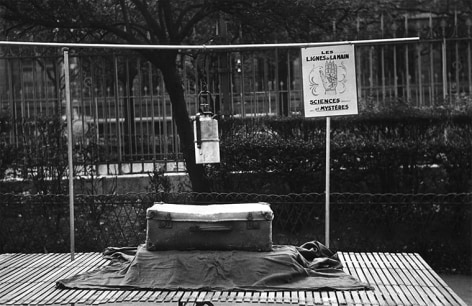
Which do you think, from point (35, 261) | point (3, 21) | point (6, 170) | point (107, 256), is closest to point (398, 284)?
point (107, 256)

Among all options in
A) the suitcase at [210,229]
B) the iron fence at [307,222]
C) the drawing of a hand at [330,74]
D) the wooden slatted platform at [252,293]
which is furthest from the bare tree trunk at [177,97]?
the suitcase at [210,229]

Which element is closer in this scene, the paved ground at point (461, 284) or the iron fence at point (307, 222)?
the paved ground at point (461, 284)

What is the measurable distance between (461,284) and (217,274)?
466cm

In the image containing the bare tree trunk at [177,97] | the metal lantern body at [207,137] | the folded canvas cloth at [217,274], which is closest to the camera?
the folded canvas cloth at [217,274]

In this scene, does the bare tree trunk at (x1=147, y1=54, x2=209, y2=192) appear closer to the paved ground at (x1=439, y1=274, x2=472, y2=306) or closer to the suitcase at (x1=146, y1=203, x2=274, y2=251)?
the paved ground at (x1=439, y1=274, x2=472, y2=306)

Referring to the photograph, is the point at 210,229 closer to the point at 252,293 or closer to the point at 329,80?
the point at 252,293

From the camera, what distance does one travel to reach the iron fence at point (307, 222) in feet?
30.6

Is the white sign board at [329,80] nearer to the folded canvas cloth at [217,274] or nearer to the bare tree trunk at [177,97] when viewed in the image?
the folded canvas cloth at [217,274]

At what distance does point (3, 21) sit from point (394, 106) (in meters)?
6.31

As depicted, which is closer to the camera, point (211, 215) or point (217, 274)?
point (217, 274)

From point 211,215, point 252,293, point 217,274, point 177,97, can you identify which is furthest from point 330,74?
point 177,97

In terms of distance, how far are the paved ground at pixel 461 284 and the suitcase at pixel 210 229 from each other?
360 cm

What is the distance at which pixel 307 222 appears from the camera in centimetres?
935

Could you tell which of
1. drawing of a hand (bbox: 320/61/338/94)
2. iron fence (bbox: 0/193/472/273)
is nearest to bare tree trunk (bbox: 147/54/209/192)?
iron fence (bbox: 0/193/472/273)
